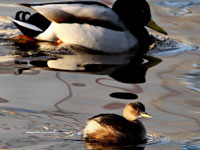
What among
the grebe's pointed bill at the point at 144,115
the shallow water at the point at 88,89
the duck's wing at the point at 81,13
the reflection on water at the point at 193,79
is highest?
the duck's wing at the point at 81,13

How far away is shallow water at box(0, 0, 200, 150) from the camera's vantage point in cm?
740

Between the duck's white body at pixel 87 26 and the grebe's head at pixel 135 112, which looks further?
the duck's white body at pixel 87 26

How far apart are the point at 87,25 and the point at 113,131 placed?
4351mm

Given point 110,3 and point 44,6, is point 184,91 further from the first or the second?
point 110,3

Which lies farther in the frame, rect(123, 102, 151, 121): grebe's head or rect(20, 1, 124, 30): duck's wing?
rect(20, 1, 124, 30): duck's wing

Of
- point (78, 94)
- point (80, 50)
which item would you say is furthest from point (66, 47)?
point (78, 94)

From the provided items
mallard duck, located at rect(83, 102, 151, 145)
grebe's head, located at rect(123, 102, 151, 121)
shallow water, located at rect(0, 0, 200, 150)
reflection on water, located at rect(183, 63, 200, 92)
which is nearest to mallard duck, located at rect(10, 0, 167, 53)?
shallow water, located at rect(0, 0, 200, 150)

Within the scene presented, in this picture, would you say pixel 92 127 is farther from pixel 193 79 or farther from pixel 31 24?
pixel 31 24

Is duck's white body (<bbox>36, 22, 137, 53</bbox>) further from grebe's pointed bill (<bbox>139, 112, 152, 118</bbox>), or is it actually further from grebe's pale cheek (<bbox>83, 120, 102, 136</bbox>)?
grebe's pale cheek (<bbox>83, 120, 102, 136</bbox>)

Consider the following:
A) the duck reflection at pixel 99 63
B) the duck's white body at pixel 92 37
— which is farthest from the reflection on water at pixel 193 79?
the duck's white body at pixel 92 37

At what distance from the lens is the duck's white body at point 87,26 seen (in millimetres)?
11409

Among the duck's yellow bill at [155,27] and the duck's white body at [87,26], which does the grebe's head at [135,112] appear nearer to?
the duck's white body at [87,26]

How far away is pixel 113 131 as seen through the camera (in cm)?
736

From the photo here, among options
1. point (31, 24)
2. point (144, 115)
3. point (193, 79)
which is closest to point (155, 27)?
point (31, 24)
